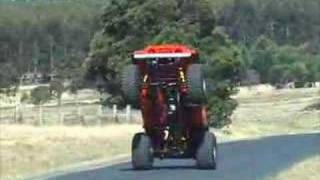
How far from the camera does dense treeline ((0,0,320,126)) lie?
6162 cm

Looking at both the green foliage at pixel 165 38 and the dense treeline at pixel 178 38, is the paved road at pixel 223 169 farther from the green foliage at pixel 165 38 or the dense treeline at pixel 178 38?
the green foliage at pixel 165 38

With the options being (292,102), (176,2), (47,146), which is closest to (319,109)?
(292,102)

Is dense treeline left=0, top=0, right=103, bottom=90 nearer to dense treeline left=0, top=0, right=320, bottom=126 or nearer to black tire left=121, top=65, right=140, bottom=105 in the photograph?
dense treeline left=0, top=0, right=320, bottom=126

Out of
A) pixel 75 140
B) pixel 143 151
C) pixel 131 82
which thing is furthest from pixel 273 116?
pixel 131 82

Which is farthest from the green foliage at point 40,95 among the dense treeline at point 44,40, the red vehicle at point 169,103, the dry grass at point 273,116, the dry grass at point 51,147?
the red vehicle at point 169,103

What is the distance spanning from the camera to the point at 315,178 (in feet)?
69.5

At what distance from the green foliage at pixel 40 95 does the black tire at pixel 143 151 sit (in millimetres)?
69474

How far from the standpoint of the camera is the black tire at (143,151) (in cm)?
2688

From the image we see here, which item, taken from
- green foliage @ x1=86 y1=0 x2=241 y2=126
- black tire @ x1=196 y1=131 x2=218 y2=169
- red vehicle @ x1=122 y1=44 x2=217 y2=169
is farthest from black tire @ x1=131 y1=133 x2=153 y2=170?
green foliage @ x1=86 y1=0 x2=241 y2=126

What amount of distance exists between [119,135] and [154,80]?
21.6 m

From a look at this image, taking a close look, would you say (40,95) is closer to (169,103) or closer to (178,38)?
(178,38)

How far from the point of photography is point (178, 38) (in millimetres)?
60000

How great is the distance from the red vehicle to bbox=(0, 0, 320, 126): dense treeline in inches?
265

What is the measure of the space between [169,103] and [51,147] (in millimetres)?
13489
